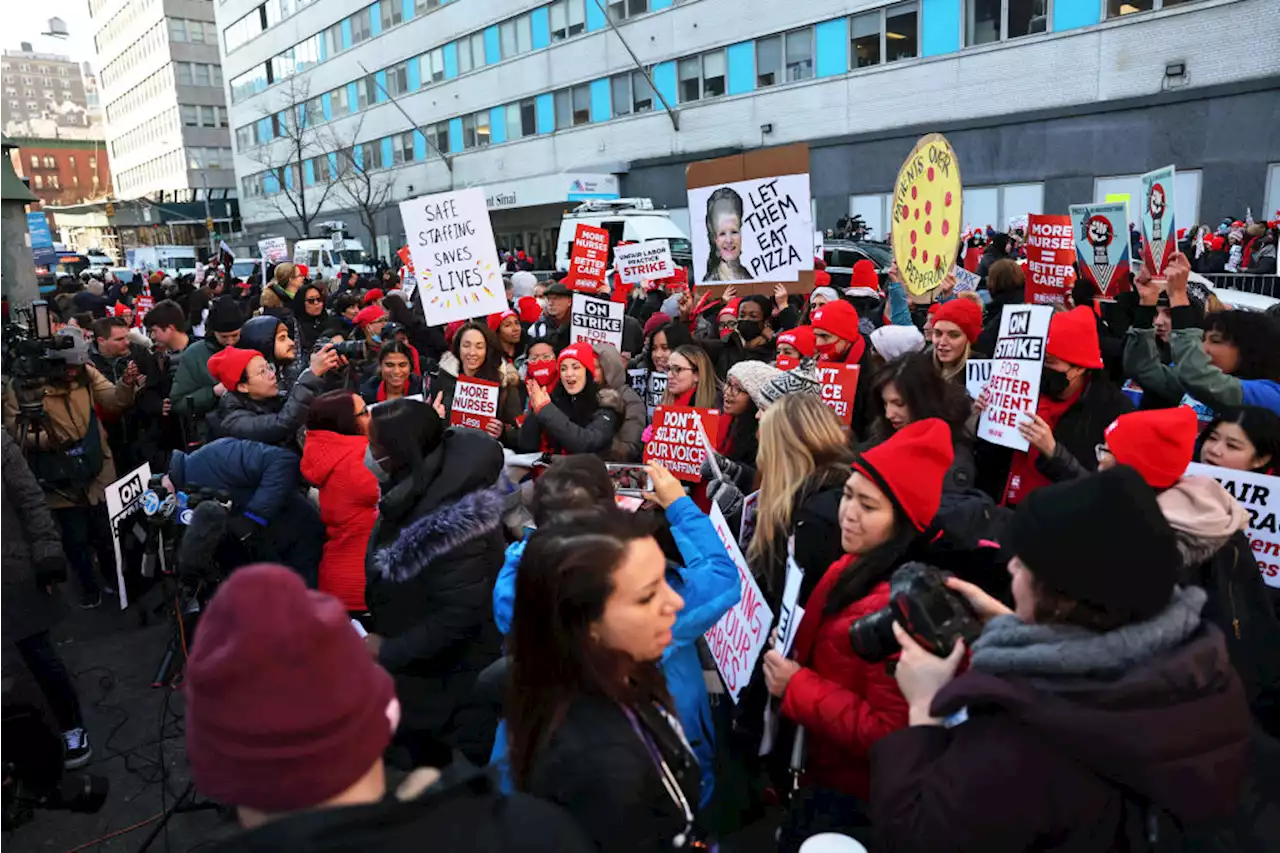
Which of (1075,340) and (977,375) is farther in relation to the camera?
(977,375)

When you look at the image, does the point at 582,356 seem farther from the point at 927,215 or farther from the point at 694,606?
the point at 694,606

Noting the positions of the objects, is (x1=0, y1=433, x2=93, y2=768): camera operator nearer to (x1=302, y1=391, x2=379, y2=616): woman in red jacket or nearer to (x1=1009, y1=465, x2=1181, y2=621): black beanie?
(x1=302, y1=391, x2=379, y2=616): woman in red jacket

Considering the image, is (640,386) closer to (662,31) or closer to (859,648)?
(859,648)

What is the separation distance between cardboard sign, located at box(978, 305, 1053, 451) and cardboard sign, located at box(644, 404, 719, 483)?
1.41 meters

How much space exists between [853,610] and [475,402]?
13.1 feet

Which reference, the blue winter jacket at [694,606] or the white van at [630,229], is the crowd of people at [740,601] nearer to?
the blue winter jacket at [694,606]

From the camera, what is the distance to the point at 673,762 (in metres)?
1.89

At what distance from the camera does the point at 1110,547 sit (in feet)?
5.29

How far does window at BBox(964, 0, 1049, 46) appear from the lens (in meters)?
22.0

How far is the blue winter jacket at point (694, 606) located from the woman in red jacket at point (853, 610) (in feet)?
0.74

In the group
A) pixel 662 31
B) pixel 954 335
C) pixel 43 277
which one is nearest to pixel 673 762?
pixel 954 335

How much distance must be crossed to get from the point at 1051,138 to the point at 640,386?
20.1 meters

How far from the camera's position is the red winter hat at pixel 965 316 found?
15.9ft

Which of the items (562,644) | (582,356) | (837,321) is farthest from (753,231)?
(562,644)
